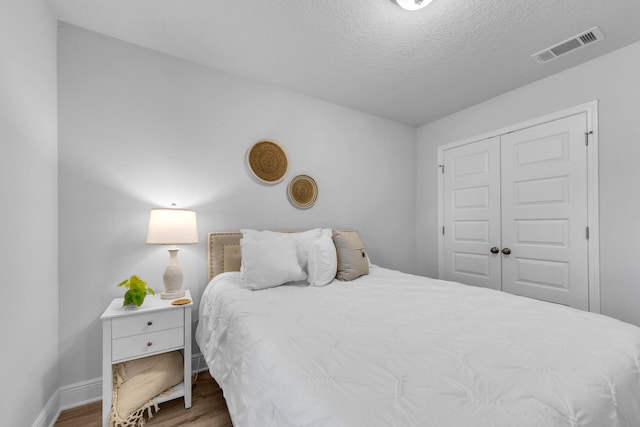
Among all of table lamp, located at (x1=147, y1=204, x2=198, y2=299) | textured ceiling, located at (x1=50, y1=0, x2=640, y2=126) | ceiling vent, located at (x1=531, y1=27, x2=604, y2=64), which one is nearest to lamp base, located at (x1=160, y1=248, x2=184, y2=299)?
table lamp, located at (x1=147, y1=204, x2=198, y2=299)

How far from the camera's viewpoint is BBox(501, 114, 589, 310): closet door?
2.32 m

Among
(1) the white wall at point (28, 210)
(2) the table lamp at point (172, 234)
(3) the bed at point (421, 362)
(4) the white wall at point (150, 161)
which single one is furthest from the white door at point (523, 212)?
(1) the white wall at point (28, 210)

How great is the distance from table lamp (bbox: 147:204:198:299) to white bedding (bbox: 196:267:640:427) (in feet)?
1.58

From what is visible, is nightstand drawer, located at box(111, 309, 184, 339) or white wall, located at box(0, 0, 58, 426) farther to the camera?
nightstand drawer, located at box(111, 309, 184, 339)

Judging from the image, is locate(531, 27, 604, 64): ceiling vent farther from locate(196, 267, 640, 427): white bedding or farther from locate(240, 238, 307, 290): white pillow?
locate(240, 238, 307, 290): white pillow

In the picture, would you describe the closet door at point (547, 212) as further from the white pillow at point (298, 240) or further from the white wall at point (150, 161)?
the white pillow at point (298, 240)

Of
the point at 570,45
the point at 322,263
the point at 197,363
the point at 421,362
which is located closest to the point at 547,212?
the point at 570,45

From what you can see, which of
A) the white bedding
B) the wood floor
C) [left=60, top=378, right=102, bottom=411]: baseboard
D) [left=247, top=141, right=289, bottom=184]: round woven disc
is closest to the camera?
the white bedding

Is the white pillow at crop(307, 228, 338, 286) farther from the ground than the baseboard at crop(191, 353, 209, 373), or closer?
farther from the ground

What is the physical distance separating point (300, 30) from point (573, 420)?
2283 millimetres

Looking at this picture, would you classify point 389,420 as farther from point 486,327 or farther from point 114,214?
point 114,214

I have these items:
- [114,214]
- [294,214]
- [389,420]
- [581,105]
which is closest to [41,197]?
[114,214]

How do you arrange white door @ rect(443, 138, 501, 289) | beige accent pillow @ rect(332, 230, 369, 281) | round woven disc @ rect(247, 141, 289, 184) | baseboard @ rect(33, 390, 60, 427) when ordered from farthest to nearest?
1. white door @ rect(443, 138, 501, 289)
2. round woven disc @ rect(247, 141, 289, 184)
3. beige accent pillow @ rect(332, 230, 369, 281)
4. baseboard @ rect(33, 390, 60, 427)

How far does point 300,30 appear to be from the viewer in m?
1.90
